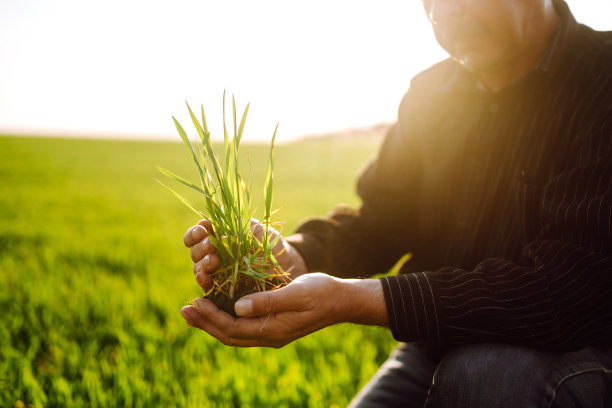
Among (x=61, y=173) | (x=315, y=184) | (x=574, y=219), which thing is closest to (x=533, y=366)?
(x=574, y=219)

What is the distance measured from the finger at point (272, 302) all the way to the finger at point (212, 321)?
92 mm

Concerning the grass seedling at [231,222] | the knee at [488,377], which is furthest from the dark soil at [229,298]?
the knee at [488,377]

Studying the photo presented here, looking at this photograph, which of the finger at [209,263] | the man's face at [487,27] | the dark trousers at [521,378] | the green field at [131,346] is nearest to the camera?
the dark trousers at [521,378]

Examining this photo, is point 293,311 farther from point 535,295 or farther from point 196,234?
point 535,295

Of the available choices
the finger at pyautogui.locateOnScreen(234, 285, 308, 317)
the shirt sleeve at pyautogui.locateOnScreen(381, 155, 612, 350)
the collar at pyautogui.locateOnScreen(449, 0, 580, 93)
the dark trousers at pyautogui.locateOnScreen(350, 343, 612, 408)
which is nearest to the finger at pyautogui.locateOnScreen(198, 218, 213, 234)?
the finger at pyautogui.locateOnScreen(234, 285, 308, 317)

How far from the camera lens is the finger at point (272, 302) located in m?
1.00

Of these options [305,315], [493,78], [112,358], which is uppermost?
[493,78]

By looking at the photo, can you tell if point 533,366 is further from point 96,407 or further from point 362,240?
point 96,407

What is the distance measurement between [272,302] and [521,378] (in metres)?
0.65

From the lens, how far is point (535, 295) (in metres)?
1.07

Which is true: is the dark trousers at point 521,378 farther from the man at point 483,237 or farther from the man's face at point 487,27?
the man's face at point 487,27

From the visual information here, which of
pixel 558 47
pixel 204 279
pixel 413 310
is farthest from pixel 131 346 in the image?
pixel 558 47

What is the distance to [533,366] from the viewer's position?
1003mm

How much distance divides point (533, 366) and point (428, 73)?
1352mm
